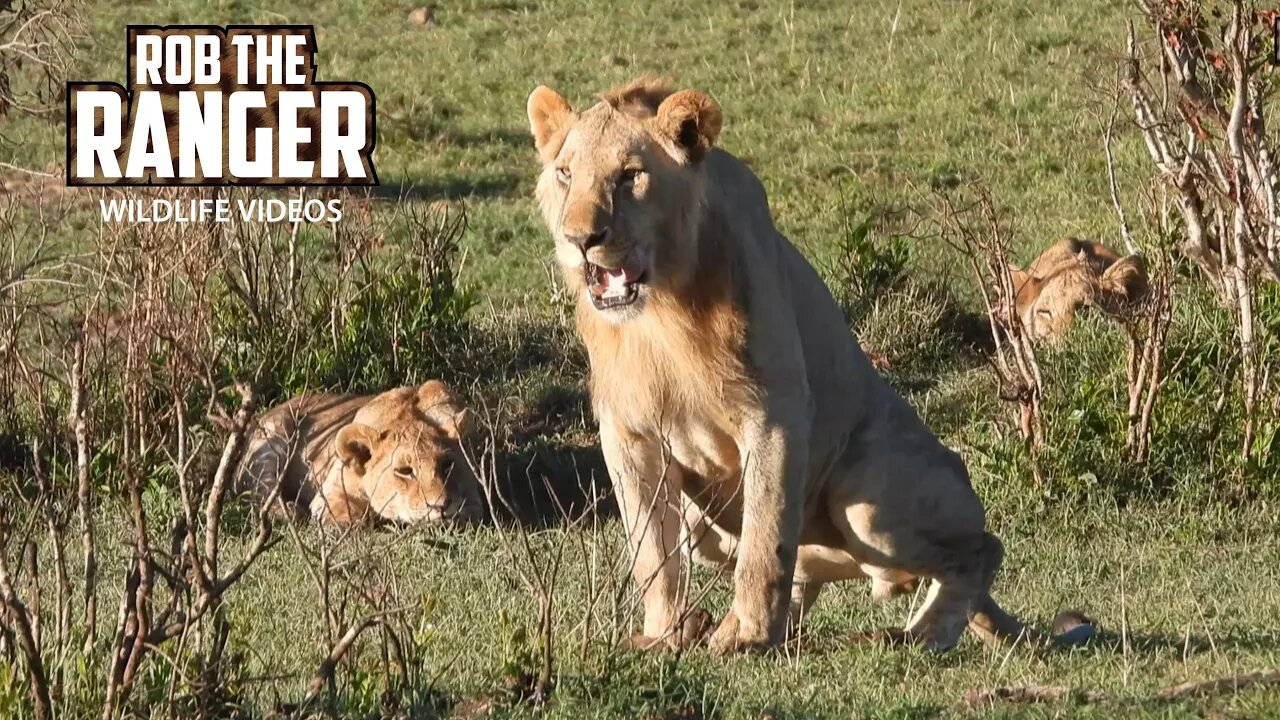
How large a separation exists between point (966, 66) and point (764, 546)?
1411 centimetres

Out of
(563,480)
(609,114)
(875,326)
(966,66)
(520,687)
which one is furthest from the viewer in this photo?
(966,66)

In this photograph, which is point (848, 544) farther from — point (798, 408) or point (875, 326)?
point (875, 326)

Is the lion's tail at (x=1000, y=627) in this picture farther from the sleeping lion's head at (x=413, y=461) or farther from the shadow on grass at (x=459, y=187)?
the shadow on grass at (x=459, y=187)

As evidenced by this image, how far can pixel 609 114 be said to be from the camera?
5.80 meters

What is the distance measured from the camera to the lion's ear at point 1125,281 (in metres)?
11.2

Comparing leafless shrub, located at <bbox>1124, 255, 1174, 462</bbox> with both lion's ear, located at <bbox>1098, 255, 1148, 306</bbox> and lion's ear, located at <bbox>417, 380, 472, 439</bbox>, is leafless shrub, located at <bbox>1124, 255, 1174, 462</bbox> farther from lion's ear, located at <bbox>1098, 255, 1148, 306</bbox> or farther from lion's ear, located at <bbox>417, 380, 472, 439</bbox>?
lion's ear, located at <bbox>417, 380, 472, 439</bbox>

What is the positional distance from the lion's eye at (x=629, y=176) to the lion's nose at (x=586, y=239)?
7.1 inches

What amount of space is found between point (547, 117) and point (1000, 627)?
2.11m

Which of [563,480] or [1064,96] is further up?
[1064,96]

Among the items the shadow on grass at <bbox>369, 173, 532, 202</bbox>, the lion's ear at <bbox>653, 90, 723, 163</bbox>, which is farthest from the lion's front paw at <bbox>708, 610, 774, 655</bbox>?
the shadow on grass at <bbox>369, 173, 532, 202</bbox>

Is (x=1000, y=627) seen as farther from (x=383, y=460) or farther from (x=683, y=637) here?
(x=383, y=460)

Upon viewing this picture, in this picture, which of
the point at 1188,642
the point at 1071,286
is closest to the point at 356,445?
the point at 1071,286

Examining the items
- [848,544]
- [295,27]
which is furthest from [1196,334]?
[295,27]

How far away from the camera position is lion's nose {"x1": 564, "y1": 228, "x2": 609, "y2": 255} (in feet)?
18.1
